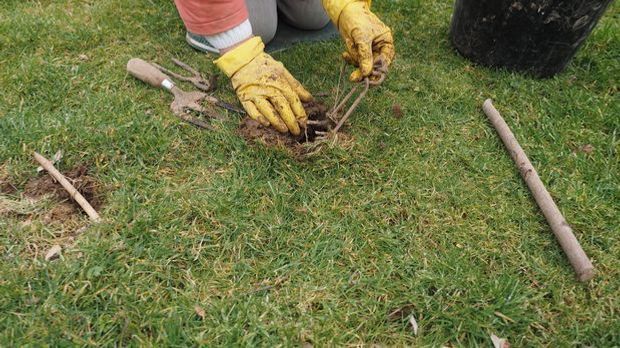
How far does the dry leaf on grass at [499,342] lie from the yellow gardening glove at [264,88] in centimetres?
115

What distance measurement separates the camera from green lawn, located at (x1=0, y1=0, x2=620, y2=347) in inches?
60.7

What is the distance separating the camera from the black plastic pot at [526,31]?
2.37 m

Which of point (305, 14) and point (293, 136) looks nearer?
point (293, 136)

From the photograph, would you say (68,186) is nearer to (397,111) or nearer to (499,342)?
(397,111)

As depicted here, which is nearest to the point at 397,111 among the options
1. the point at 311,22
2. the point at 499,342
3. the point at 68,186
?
the point at 311,22

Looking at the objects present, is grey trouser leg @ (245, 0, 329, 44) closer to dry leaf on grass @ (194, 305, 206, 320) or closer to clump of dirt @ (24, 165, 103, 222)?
clump of dirt @ (24, 165, 103, 222)

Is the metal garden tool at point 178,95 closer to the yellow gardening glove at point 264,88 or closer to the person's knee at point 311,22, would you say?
the yellow gardening glove at point 264,88

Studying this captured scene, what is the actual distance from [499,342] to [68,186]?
174cm

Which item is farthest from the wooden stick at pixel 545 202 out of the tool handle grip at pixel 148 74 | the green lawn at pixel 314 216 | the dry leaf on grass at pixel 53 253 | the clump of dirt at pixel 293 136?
the dry leaf on grass at pixel 53 253

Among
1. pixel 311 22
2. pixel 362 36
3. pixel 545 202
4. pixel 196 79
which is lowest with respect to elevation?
pixel 196 79

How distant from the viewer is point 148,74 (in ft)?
7.82

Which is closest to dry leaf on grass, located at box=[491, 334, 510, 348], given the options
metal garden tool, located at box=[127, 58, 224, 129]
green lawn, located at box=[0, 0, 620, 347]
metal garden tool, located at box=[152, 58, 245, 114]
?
→ green lawn, located at box=[0, 0, 620, 347]

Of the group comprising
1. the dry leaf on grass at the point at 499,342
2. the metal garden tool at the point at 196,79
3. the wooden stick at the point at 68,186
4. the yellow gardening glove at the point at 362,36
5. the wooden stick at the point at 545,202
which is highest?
the yellow gardening glove at the point at 362,36

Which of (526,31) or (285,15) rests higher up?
(526,31)
